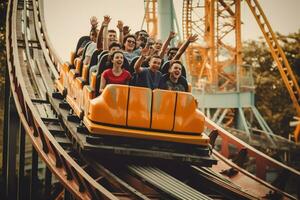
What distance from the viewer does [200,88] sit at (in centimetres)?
1877

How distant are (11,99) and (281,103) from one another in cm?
1738

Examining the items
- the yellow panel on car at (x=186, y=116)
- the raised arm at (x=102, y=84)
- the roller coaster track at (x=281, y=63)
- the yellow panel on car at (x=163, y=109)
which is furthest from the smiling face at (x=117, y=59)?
the roller coaster track at (x=281, y=63)

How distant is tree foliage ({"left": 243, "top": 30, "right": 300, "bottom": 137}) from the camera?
941 inches

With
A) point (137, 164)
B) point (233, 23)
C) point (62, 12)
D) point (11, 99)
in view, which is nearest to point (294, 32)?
point (233, 23)

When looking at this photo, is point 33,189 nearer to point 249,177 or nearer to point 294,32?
point 249,177

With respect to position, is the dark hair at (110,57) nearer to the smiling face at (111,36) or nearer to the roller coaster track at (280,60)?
the smiling face at (111,36)

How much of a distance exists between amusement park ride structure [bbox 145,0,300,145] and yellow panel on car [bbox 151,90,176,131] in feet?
35.8

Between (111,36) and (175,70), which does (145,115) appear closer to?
(175,70)

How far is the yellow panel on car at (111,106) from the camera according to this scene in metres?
5.67

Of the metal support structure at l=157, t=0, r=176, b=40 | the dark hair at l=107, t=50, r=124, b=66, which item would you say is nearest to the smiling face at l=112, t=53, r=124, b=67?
the dark hair at l=107, t=50, r=124, b=66

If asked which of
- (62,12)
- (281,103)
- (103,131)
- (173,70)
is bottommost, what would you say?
(281,103)

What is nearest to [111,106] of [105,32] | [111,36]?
[105,32]

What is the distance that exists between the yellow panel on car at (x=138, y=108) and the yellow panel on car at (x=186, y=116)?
0.34 metres

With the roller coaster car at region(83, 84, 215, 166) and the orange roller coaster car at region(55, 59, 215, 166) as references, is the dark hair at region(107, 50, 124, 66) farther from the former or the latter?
Result: the roller coaster car at region(83, 84, 215, 166)
